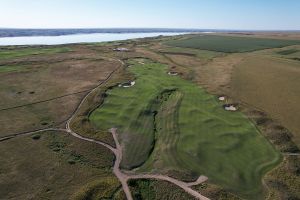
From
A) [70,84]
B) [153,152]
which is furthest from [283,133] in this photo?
[70,84]

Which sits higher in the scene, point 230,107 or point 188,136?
point 188,136

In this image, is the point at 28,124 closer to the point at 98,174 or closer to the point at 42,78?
the point at 98,174

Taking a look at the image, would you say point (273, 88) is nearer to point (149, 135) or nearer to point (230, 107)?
point (230, 107)

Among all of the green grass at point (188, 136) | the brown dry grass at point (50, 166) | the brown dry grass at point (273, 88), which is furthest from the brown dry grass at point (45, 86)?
the brown dry grass at point (273, 88)

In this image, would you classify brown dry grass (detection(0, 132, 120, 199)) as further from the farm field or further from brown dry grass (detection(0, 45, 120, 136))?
brown dry grass (detection(0, 45, 120, 136))

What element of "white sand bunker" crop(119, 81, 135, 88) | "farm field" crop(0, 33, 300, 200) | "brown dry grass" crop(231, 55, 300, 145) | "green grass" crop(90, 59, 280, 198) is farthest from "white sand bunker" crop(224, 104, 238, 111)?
"white sand bunker" crop(119, 81, 135, 88)

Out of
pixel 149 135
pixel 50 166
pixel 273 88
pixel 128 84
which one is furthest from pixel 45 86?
pixel 273 88

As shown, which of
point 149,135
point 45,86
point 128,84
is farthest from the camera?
point 128,84

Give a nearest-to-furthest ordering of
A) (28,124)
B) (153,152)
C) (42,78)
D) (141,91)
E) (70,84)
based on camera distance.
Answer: (153,152) < (28,124) < (141,91) < (70,84) < (42,78)
